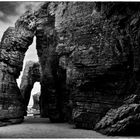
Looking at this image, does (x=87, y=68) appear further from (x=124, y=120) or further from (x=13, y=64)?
(x=13, y=64)

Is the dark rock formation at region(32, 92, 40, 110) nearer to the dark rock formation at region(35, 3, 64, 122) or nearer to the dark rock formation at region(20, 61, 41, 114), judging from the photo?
the dark rock formation at region(20, 61, 41, 114)

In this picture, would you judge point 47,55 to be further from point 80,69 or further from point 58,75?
point 80,69

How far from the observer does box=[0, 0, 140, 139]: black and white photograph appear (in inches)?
381

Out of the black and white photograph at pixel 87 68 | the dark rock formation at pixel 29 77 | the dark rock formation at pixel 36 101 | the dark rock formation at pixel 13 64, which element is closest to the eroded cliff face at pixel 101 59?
the black and white photograph at pixel 87 68

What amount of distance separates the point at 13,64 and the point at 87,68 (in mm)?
4839

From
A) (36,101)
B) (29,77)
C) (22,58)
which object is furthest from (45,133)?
(36,101)

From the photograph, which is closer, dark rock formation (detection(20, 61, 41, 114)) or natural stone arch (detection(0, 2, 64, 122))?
natural stone arch (detection(0, 2, 64, 122))

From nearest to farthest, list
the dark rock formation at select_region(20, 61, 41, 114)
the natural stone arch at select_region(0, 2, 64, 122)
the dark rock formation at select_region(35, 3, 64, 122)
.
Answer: the natural stone arch at select_region(0, 2, 64, 122) → the dark rock formation at select_region(35, 3, 64, 122) → the dark rock formation at select_region(20, 61, 41, 114)

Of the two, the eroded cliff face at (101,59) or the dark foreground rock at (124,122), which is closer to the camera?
the dark foreground rock at (124,122)

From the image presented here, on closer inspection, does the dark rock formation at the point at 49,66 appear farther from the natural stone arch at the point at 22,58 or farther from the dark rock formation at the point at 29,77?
the dark rock formation at the point at 29,77

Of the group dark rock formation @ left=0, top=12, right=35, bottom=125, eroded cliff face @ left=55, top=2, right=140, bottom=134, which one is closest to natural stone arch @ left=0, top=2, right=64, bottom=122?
dark rock formation @ left=0, top=12, right=35, bottom=125

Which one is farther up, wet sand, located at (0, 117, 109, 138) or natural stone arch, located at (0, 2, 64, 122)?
natural stone arch, located at (0, 2, 64, 122)

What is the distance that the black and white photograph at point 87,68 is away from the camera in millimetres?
9672

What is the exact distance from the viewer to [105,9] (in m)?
11.3
